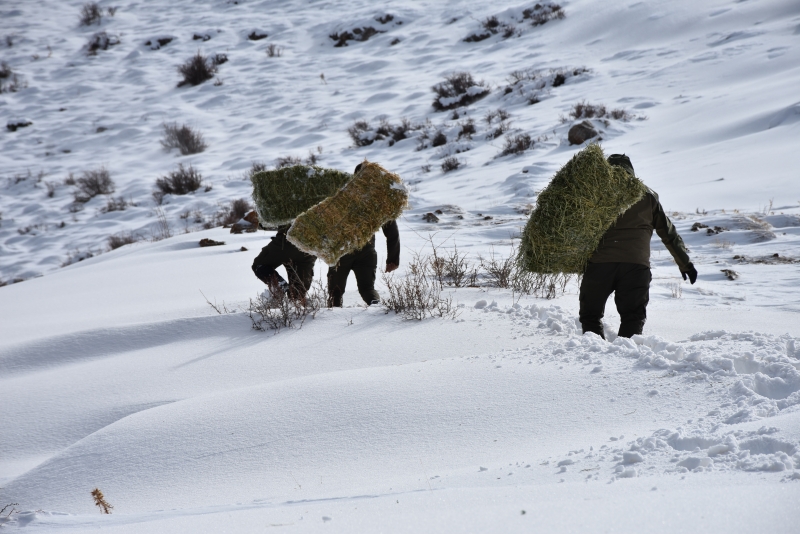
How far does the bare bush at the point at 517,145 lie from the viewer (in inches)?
468

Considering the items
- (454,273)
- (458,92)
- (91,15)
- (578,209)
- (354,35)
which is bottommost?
(454,273)

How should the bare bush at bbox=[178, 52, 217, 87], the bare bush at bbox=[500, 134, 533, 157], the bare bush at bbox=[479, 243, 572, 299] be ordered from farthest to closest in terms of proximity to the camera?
the bare bush at bbox=[178, 52, 217, 87] < the bare bush at bbox=[500, 134, 533, 157] < the bare bush at bbox=[479, 243, 572, 299]

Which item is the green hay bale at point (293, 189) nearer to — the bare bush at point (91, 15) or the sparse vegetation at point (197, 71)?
the sparse vegetation at point (197, 71)

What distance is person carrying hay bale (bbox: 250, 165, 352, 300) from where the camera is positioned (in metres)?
4.70

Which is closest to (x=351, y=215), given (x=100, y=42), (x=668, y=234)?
(x=668, y=234)

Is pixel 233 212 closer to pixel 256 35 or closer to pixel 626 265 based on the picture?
pixel 626 265

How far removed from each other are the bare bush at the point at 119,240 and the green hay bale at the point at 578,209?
865cm

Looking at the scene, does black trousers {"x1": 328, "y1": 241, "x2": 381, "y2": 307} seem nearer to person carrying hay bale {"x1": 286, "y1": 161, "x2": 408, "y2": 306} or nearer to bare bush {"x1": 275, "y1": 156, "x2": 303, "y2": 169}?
person carrying hay bale {"x1": 286, "y1": 161, "x2": 408, "y2": 306}

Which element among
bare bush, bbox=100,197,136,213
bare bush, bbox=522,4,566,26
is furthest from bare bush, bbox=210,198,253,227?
bare bush, bbox=522,4,566,26

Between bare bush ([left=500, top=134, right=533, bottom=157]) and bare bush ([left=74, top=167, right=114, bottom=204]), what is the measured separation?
29.1 ft

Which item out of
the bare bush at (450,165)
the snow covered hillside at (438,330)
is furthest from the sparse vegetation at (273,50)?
the bare bush at (450,165)

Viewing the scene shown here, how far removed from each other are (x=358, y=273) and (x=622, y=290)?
2.04m

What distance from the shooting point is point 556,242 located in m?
3.69

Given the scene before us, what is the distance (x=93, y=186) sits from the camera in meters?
13.9
